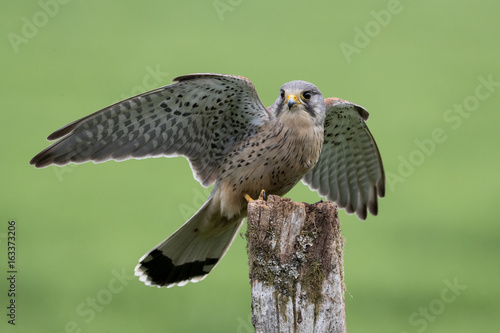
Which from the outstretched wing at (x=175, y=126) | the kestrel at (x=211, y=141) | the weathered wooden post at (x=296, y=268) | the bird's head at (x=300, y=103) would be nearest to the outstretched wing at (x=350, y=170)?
the kestrel at (x=211, y=141)

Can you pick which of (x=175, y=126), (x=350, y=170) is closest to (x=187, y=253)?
(x=175, y=126)

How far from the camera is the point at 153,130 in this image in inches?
179

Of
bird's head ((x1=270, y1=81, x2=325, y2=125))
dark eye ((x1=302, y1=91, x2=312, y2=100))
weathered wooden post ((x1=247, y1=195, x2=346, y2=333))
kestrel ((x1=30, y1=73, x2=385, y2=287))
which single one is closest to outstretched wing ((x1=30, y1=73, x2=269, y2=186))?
kestrel ((x1=30, y1=73, x2=385, y2=287))

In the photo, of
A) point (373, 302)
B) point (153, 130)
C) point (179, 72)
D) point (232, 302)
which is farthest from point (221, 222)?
point (179, 72)

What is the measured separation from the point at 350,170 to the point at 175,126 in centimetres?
158

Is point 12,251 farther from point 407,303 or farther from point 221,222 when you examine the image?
point 407,303

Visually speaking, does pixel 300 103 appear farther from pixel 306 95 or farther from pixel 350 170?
pixel 350 170

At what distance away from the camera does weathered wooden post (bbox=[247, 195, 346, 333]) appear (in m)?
3.01

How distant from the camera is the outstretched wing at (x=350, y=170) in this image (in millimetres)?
5301

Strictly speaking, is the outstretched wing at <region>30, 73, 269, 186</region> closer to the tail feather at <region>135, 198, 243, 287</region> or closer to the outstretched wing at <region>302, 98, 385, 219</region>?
the tail feather at <region>135, 198, 243, 287</region>

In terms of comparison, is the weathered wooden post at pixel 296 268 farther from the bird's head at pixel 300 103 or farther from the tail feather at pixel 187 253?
the tail feather at pixel 187 253

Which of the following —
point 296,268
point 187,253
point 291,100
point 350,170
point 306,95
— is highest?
point 350,170

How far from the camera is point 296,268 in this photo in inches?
121

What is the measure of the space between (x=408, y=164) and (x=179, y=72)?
3248mm
